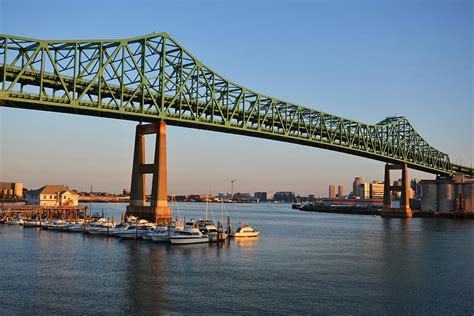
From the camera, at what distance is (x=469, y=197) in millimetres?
171875

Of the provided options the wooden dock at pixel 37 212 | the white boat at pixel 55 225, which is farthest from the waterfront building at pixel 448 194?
the white boat at pixel 55 225

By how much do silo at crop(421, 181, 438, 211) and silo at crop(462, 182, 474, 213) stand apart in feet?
35.3

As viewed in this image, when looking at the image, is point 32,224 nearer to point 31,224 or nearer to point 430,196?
point 31,224

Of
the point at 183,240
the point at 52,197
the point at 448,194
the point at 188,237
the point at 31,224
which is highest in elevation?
the point at 448,194

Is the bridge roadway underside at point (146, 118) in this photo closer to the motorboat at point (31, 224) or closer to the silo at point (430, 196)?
the motorboat at point (31, 224)

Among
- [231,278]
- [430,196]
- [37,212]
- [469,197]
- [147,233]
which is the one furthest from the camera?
[430,196]

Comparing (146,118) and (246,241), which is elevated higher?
(146,118)

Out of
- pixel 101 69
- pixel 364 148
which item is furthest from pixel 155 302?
pixel 364 148

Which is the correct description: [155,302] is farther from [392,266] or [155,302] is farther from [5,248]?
[5,248]

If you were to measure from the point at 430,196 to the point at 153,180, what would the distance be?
12529cm

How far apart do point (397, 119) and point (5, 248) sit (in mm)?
150082

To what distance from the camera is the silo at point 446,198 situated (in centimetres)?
17650

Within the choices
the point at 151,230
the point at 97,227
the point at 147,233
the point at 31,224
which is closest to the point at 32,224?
the point at 31,224

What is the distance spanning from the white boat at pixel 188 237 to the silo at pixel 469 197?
415 ft
